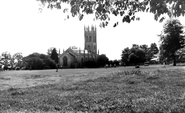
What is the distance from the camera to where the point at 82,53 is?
154 m

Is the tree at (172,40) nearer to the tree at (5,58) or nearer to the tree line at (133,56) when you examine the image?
the tree line at (133,56)

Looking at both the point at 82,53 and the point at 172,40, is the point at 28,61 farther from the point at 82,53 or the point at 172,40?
the point at 172,40

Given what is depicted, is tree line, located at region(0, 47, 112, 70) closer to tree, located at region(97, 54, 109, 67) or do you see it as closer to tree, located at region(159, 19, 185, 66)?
tree, located at region(97, 54, 109, 67)

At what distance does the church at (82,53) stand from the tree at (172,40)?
80570 mm

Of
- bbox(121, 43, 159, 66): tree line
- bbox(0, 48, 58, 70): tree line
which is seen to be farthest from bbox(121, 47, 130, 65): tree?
bbox(0, 48, 58, 70): tree line

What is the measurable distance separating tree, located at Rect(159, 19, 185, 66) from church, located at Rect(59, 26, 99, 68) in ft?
264

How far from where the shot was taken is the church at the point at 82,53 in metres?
139

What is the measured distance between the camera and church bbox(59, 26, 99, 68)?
139125mm

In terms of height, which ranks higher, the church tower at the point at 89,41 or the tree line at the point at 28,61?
the church tower at the point at 89,41

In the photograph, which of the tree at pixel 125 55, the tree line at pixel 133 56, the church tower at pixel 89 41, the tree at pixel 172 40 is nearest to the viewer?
the tree at pixel 172 40

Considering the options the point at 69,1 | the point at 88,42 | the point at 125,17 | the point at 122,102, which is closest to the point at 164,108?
the point at 122,102

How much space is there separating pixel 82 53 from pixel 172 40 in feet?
317

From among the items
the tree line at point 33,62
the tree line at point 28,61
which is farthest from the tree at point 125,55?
the tree line at point 28,61

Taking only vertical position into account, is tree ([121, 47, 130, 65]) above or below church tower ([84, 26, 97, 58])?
below
